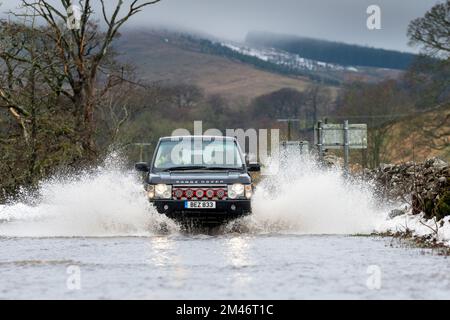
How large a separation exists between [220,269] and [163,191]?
647 centimetres

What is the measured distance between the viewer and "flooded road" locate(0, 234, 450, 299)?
902 centimetres

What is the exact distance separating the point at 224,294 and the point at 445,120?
137ft

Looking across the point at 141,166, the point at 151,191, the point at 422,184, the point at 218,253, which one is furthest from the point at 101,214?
the point at 422,184

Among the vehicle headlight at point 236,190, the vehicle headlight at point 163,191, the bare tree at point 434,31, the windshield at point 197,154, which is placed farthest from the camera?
the bare tree at point 434,31

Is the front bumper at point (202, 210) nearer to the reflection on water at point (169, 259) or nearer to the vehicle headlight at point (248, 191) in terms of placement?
the vehicle headlight at point (248, 191)

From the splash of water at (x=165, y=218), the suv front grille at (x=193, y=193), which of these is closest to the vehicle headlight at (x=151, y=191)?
the splash of water at (x=165, y=218)

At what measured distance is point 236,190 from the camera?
57.4ft

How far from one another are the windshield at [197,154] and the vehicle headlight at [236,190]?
3.21ft

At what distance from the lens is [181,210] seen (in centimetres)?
1727

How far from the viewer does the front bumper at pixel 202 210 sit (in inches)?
680

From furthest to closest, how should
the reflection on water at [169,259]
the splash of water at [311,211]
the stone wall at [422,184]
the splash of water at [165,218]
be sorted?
the splash of water at [311,211]
the splash of water at [165,218]
the stone wall at [422,184]
the reflection on water at [169,259]
